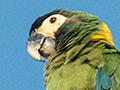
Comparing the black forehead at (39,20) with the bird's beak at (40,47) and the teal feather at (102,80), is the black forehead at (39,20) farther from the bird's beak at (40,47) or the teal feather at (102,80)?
the teal feather at (102,80)

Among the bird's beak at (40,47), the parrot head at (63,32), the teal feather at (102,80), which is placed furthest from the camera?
the bird's beak at (40,47)

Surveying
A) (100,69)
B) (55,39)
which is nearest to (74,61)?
(100,69)

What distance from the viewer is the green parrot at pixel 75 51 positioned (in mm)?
2709

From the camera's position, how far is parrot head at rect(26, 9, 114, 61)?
3054mm

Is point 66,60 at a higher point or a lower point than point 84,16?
lower

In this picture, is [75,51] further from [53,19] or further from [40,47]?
[53,19]

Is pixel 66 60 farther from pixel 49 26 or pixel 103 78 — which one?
pixel 49 26

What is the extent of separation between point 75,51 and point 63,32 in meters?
0.39

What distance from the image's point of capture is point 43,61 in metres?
3.31

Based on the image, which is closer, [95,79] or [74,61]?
[95,79]

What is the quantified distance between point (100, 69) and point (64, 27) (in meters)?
0.81

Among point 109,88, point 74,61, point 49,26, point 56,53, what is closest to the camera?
point 109,88

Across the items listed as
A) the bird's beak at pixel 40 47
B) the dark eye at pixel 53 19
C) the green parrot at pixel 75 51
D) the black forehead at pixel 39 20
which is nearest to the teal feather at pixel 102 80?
the green parrot at pixel 75 51

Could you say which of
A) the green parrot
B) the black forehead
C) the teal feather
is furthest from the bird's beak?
the teal feather
